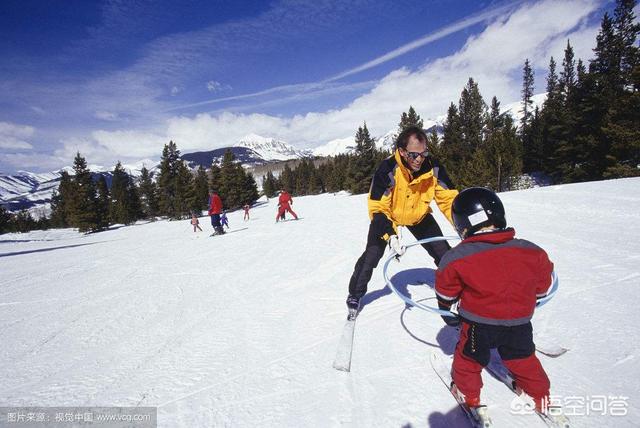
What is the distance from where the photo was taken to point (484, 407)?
2.40 m

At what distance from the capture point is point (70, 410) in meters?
2.80

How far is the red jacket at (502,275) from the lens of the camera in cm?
236

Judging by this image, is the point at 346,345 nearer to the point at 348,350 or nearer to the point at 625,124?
the point at 348,350

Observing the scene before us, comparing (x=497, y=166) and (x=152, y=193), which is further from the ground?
(x=152, y=193)

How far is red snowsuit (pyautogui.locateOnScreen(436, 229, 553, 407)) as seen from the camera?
7.77 ft

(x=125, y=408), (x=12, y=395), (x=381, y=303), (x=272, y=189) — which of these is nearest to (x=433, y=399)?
(x=381, y=303)

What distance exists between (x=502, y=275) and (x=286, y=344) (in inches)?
99.4

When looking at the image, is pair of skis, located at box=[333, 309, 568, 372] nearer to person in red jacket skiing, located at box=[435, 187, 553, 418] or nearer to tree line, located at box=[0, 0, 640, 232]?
person in red jacket skiing, located at box=[435, 187, 553, 418]

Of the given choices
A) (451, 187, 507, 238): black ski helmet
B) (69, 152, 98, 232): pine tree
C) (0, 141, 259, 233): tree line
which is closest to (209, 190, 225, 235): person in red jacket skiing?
(451, 187, 507, 238): black ski helmet

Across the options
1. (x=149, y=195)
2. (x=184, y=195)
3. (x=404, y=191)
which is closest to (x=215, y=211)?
(x=404, y=191)

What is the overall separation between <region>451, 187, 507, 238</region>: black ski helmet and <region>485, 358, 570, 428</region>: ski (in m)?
1.39

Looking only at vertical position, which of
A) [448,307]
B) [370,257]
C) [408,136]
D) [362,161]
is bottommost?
[448,307]

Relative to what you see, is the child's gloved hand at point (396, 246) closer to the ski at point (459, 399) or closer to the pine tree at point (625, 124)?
the ski at point (459, 399)

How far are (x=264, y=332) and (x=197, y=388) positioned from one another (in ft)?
4.04
